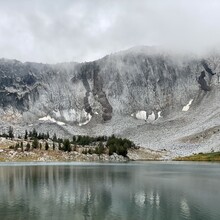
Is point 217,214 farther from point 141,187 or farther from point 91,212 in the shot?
point 141,187

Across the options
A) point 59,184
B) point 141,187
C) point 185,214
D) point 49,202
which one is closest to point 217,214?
point 185,214

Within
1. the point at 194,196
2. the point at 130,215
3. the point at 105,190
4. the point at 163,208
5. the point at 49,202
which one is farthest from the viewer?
the point at 105,190

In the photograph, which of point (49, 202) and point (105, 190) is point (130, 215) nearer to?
point (49, 202)

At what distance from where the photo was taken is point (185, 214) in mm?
57156

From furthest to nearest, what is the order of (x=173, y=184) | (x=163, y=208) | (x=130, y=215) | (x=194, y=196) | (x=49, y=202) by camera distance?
(x=173, y=184), (x=194, y=196), (x=49, y=202), (x=163, y=208), (x=130, y=215)

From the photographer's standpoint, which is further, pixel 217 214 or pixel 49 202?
pixel 49 202

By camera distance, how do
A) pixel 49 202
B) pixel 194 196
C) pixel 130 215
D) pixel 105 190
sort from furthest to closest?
1. pixel 105 190
2. pixel 194 196
3. pixel 49 202
4. pixel 130 215

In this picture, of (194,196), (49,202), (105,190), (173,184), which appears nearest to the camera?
(49,202)

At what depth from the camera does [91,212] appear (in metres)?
58.5

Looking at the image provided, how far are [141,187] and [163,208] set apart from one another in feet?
86.5

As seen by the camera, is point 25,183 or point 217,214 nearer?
point 217,214

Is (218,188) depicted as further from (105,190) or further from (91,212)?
(91,212)

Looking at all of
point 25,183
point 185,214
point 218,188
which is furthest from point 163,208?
point 25,183

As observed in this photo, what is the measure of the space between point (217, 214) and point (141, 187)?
32430mm
